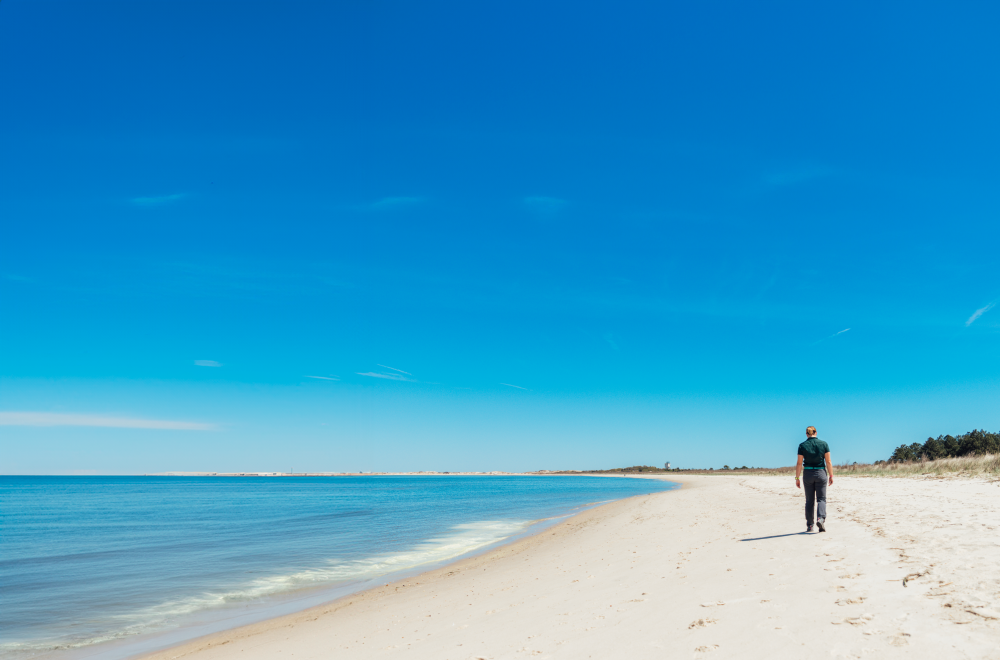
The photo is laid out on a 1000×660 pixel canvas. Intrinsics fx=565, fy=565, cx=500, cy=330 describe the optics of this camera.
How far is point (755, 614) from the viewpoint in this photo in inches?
258

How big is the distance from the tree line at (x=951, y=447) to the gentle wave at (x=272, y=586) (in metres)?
48.0

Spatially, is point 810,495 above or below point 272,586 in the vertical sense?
above

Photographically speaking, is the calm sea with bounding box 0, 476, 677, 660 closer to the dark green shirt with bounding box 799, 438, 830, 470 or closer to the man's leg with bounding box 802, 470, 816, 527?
the man's leg with bounding box 802, 470, 816, 527

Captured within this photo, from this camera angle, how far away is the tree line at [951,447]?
49.2 m

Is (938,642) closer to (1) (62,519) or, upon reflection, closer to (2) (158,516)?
(2) (158,516)

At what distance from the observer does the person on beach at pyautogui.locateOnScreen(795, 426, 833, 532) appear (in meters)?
12.3

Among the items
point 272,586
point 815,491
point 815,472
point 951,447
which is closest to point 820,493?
point 815,491

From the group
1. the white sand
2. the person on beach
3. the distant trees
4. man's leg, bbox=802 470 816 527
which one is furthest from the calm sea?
the distant trees

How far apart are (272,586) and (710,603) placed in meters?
11.4

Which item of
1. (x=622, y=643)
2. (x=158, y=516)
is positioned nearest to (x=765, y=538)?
(x=622, y=643)

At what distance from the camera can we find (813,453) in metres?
12.8

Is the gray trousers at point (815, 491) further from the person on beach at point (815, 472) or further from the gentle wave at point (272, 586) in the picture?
the gentle wave at point (272, 586)

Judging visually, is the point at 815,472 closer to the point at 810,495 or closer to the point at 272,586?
the point at 810,495

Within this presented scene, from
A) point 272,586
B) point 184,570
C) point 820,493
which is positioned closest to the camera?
point 820,493
